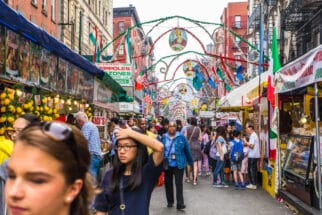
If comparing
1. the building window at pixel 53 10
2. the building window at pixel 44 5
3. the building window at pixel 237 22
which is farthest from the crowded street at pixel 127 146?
the building window at pixel 237 22

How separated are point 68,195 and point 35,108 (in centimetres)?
821

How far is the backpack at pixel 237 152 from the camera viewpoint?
14.1 metres

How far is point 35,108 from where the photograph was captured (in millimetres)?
9562

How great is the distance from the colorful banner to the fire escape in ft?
42.7

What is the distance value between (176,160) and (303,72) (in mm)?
3563

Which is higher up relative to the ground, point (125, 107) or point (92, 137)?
point (125, 107)

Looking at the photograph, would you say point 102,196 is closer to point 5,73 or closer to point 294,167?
point 5,73

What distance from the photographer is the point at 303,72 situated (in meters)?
8.27

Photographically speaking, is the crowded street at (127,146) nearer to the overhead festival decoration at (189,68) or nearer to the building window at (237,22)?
the overhead festival decoration at (189,68)

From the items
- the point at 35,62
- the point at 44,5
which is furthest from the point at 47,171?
the point at 44,5

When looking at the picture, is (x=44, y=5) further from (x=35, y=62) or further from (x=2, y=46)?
(x=2, y=46)

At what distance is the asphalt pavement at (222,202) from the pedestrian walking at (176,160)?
310 millimetres

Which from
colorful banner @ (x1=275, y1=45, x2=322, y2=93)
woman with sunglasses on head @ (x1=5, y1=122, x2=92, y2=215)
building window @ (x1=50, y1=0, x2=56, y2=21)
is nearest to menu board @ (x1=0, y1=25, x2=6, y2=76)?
colorful banner @ (x1=275, y1=45, x2=322, y2=93)

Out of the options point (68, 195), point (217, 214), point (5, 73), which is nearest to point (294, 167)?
point (217, 214)
